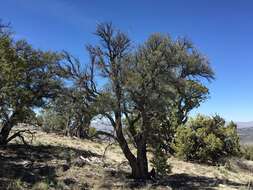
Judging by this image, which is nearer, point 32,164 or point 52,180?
point 52,180

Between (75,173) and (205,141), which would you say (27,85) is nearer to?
(75,173)

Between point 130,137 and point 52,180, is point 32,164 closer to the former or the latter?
point 52,180

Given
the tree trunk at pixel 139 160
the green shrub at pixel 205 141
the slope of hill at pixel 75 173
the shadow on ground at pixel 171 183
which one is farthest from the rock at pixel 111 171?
the green shrub at pixel 205 141

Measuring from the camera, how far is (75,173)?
18.8m

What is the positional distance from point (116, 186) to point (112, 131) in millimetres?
2996

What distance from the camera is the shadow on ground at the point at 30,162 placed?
17.0 meters

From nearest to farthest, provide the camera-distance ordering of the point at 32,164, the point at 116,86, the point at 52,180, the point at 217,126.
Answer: the point at 52,180 < the point at 116,86 < the point at 32,164 < the point at 217,126

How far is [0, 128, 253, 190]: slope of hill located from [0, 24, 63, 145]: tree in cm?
208

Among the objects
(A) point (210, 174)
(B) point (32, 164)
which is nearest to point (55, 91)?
(B) point (32, 164)

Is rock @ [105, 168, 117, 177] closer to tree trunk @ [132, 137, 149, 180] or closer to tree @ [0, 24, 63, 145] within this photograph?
tree trunk @ [132, 137, 149, 180]

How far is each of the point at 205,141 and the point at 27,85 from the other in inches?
568

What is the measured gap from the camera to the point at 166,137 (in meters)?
32.8

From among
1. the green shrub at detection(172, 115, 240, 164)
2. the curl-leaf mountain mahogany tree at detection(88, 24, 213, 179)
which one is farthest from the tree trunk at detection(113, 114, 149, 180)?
the green shrub at detection(172, 115, 240, 164)

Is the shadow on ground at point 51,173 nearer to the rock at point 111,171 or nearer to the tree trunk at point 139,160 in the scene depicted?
the rock at point 111,171
